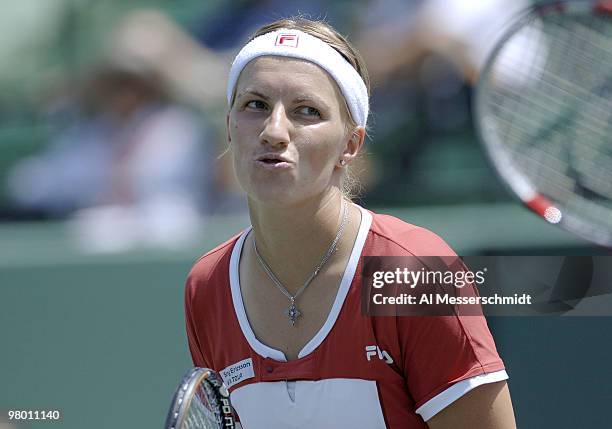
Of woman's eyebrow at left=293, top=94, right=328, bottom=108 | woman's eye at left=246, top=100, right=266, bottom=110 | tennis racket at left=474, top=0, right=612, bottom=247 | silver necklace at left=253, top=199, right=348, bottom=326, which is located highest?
tennis racket at left=474, top=0, right=612, bottom=247

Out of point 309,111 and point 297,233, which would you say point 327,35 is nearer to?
point 309,111

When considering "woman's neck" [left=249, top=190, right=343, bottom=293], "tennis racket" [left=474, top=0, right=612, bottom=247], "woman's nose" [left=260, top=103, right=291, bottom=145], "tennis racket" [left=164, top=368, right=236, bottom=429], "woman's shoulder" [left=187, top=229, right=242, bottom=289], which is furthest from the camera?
"tennis racket" [left=474, top=0, right=612, bottom=247]

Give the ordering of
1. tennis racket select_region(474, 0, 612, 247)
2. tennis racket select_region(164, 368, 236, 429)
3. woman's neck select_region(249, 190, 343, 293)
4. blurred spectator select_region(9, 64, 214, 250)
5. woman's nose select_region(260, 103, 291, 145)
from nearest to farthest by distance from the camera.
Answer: tennis racket select_region(164, 368, 236, 429), woman's nose select_region(260, 103, 291, 145), woman's neck select_region(249, 190, 343, 293), tennis racket select_region(474, 0, 612, 247), blurred spectator select_region(9, 64, 214, 250)

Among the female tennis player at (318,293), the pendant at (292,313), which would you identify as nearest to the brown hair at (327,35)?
the female tennis player at (318,293)

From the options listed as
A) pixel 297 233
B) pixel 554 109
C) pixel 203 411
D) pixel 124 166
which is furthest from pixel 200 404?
pixel 124 166

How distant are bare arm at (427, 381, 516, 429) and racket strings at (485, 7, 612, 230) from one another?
919 millimetres

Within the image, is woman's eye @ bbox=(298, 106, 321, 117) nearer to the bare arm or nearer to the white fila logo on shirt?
the white fila logo on shirt

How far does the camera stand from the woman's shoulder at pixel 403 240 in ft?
6.40

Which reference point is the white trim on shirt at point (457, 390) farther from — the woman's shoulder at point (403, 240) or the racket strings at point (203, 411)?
the racket strings at point (203, 411)

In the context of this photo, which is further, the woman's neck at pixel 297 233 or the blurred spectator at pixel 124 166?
the blurred spectator at pixel 124 166

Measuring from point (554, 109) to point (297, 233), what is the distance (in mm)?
1193

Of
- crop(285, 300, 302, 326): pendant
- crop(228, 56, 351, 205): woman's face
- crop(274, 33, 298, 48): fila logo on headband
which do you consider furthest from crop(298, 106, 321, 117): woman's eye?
crop(285, 300, 302, 326): pendant

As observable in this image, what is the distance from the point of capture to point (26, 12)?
13.0 ft

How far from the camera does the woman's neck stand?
1966mm
